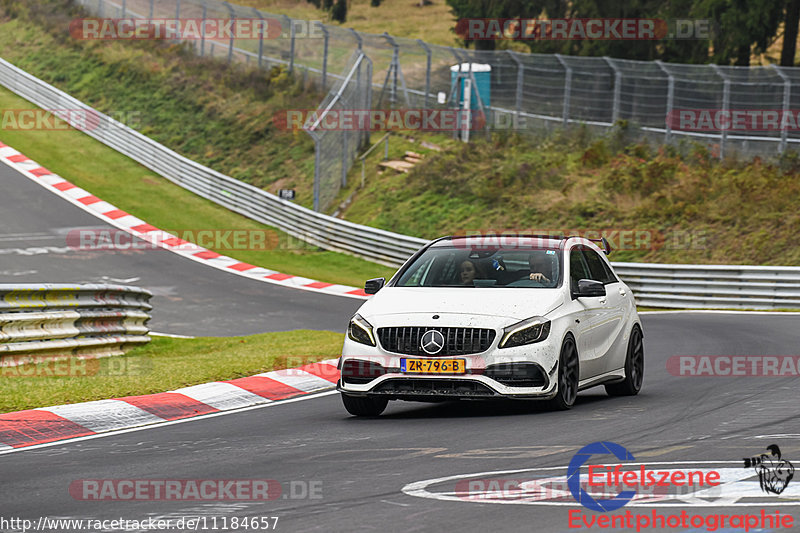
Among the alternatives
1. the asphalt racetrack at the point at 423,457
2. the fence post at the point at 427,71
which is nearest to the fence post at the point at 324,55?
the fence post at the point at 427,71

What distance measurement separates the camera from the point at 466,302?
31.8 feet

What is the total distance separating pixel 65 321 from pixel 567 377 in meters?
6.90

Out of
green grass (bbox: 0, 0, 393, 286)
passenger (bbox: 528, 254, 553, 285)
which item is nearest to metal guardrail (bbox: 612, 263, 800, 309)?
green grass (bbox: 0, 0, 393, 286)

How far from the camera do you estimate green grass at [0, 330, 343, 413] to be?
1080 cm

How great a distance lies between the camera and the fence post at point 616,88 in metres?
32.2

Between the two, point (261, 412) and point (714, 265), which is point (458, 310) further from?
point (714, 265)

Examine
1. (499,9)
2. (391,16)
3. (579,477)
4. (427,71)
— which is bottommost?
(579,477)

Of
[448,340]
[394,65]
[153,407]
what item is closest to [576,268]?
[448,340]

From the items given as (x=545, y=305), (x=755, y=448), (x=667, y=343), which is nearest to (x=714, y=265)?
(x=667, y=343)

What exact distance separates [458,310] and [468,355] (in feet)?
1.37

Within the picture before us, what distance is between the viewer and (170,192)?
127 feet

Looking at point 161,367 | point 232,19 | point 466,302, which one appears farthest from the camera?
point 232,19

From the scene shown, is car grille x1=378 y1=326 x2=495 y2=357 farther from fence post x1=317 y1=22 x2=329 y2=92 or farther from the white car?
fence post x1=317 y1=22 x2=329 y2=92

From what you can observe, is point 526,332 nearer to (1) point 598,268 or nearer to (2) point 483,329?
(2) point 483,329
